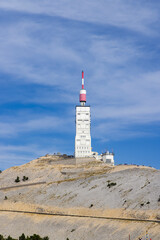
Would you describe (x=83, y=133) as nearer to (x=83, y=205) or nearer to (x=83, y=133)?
(x=83, y=133)

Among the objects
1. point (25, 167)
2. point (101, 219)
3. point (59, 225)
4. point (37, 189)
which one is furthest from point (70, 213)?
point (25, 167)

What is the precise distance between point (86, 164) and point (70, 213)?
48.4 m

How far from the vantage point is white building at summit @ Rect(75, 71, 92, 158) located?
488ft

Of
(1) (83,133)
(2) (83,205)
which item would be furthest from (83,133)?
(2) (83,205)

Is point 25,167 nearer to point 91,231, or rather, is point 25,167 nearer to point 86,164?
point 86,164

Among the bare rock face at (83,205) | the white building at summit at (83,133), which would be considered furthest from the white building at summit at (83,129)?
the bare rock face at (83,205)

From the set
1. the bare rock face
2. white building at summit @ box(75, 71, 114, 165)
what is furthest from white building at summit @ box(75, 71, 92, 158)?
the bare rock face

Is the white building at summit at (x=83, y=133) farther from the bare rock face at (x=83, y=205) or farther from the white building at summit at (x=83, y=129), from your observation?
the bare rock face at (x=83, y=205)

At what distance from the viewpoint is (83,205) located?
303ft

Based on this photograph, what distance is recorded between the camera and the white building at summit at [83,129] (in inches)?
5851

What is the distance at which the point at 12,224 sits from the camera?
92.2m

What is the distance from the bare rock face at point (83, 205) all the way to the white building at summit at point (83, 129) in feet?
53.2

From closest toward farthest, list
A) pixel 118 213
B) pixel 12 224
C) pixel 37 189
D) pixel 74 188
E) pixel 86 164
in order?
pixel 118 213 < pixel 12 224 < pixel 74 188 < pixel 37 189 < pixel 86 164

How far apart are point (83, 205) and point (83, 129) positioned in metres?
60.3
